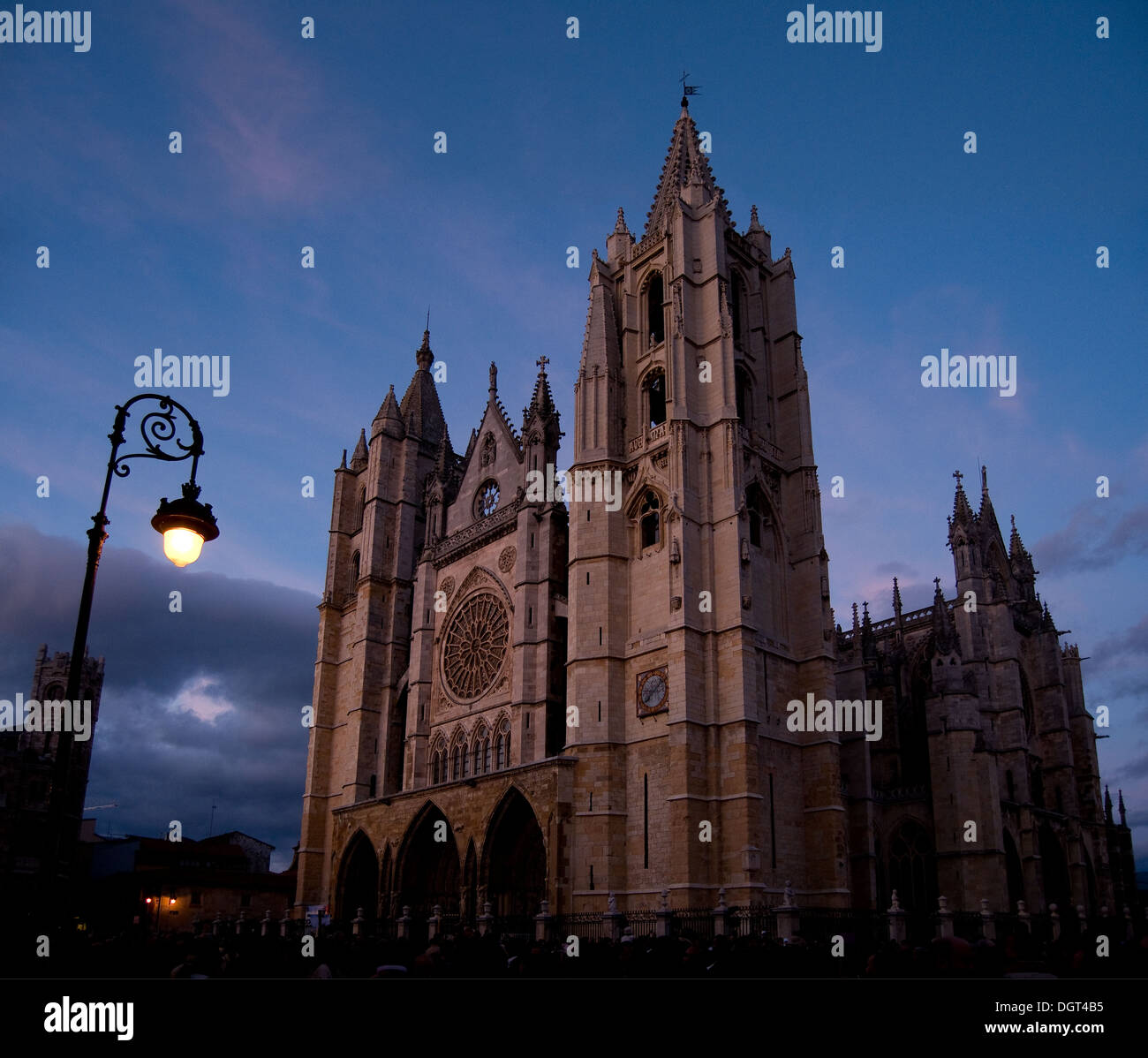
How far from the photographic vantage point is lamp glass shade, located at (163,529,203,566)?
759 centimetres

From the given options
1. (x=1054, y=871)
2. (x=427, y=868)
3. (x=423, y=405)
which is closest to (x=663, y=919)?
(x=427, y=868)

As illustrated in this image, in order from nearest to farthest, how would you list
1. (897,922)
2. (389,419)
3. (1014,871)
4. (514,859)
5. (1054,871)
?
(897,922) < (514,859) < (1014,871) < (1054,871) < (389,419)

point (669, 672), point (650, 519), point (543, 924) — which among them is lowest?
point (543, 924)

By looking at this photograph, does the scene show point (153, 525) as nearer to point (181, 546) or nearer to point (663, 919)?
point (181, 546)

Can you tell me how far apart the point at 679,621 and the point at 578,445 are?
8.41 meters

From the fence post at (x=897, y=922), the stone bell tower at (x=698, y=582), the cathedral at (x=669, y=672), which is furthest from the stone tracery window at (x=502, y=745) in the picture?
the fence post at (x=897, y=922)

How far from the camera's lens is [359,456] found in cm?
4869

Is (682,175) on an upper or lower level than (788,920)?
upper

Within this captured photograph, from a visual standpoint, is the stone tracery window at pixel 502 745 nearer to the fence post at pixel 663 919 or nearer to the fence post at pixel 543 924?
the fence post at pixel 543 924

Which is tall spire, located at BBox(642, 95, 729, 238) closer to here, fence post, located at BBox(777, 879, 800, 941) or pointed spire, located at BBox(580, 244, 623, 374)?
pointed spire, located at BBox(580, 244, 623, 374)

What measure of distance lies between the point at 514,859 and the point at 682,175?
1042 inches

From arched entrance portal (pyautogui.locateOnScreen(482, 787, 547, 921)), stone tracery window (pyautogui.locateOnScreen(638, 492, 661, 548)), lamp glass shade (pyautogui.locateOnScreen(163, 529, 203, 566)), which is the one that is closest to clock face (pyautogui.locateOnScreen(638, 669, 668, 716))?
stone tracery window (pyautogui.locateOnScreen(638, 492, 661, 548))
